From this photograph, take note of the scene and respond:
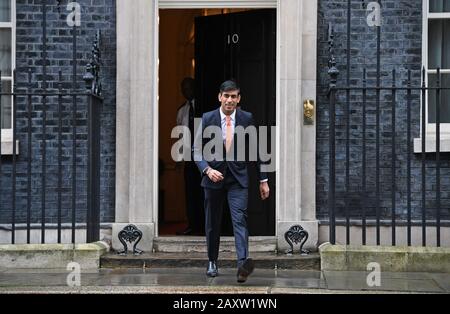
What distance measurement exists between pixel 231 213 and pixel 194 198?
297cm

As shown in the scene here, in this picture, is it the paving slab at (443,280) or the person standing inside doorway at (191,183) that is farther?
the person standing inside doorway at (191,183)

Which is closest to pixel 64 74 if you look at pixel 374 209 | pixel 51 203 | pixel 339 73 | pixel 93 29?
pixel 93 29

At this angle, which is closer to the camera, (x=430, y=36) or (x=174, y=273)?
(x=174, y=273)

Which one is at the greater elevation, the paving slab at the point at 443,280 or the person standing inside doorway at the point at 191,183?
the person standing inside doorway at the point at 191,183

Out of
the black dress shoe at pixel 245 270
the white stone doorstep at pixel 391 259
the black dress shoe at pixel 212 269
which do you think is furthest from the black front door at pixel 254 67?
the black dress shoe at pixel 245 270

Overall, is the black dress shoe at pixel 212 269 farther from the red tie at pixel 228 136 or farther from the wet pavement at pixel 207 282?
the red tie at pixel 228 136

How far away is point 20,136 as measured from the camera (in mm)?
10883

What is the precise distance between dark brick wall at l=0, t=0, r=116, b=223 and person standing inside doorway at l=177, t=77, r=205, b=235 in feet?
4.53

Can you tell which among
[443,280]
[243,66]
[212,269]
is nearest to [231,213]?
[212,269]

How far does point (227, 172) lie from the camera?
9148 mm

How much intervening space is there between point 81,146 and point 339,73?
9.98ft

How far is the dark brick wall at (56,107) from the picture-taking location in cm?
1085

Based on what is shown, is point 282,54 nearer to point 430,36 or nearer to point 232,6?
point 232,6

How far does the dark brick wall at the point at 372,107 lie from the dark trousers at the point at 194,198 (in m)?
1.83
